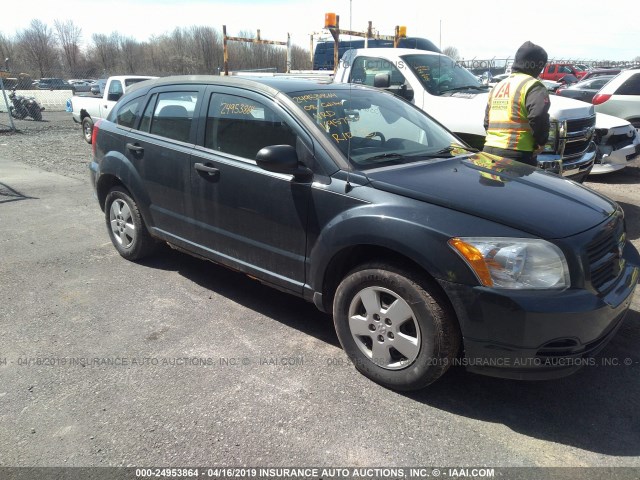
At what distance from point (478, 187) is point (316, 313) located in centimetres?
166

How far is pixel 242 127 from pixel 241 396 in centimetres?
191

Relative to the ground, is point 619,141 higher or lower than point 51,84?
lower

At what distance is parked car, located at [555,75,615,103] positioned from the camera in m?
12.2

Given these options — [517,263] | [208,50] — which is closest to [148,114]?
[517,263]

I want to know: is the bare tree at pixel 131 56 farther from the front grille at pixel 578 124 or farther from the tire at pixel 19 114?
the front grille at pixel 578 124

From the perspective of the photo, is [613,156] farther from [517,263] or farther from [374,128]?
[517,263]

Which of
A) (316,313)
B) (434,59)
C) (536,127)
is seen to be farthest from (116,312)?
(434,59)

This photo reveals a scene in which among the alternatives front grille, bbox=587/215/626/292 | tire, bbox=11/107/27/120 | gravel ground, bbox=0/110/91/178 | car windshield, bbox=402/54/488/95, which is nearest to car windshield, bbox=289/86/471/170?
front grille, bbox=587/215/626/292

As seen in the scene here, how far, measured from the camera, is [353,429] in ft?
8.67

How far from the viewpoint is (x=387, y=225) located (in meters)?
2.78

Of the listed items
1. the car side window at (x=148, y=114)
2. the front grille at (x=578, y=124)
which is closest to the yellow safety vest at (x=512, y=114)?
the front grille at (x=578, y=124)

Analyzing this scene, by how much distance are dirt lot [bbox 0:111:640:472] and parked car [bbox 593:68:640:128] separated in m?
6.98

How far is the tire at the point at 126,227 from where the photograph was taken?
15.3 feet

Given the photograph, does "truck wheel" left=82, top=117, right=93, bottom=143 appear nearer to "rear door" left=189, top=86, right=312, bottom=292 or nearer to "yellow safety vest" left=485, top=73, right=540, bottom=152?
"rear door" left=189, top=86, right=312, bottom=292
